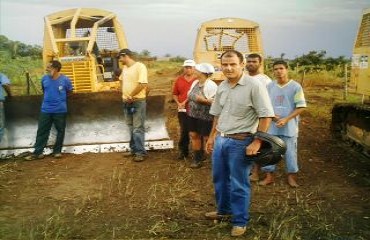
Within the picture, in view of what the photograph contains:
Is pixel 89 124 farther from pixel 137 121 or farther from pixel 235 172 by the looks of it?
pixel 235 172

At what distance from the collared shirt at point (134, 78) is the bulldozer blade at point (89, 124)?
87 cm

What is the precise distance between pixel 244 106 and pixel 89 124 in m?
4.69

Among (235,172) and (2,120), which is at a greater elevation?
(235,172)

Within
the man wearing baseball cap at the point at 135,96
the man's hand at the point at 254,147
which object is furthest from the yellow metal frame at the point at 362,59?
the man's hand at the point at 254,147

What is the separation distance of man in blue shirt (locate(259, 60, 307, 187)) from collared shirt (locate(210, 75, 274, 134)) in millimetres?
1691

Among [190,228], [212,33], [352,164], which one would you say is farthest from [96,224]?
[212,33]

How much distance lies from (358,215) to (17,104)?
5.96 metres

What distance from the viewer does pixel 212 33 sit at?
39.5ft

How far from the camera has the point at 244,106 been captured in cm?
451

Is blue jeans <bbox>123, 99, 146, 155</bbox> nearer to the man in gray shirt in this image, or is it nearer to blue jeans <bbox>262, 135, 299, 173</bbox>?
blue jeans <bbox>262, 135, 299, 173</bbox>

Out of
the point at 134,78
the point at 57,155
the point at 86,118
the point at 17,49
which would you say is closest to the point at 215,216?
the point at 134,78

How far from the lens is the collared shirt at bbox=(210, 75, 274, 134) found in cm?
444

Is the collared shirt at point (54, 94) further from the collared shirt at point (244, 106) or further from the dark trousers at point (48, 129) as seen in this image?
the collared shirt at point (244, 106)

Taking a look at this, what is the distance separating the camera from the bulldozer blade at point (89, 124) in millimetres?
8461
